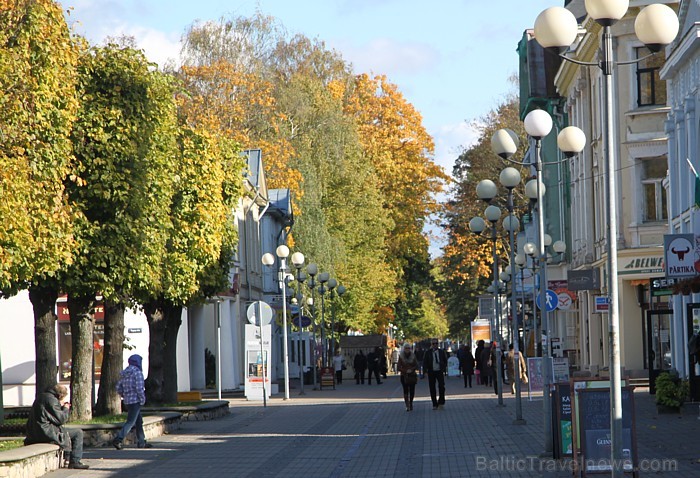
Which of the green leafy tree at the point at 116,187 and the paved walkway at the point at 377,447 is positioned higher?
the green leafy tree at the point at 116,187

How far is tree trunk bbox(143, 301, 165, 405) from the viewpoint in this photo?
106 ft

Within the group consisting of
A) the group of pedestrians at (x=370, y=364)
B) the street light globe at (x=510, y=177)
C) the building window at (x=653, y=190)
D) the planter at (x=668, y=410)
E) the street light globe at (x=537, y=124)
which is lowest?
the group of pedestrians at (x=370, y=364)

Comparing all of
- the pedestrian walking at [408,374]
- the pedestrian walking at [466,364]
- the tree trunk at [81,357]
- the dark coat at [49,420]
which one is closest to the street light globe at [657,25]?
the dark coat at [49,420]

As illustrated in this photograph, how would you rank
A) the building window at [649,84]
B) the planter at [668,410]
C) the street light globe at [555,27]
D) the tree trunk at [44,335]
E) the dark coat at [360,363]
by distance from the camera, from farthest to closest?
the dark coat at [360,363] → the building window at [649,84] → the planter at [668,410] → the tree trunk at [44,335] → the street light globe at [555,27]

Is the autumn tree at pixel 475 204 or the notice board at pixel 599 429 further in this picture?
the autumn tree at pixel 475 204

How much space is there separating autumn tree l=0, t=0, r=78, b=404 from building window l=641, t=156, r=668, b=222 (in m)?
24.5

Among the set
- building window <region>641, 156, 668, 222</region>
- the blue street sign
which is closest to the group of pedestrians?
building window <region>641, 156, 668, 222</region>

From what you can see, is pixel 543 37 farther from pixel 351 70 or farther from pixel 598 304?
pixel 351 70

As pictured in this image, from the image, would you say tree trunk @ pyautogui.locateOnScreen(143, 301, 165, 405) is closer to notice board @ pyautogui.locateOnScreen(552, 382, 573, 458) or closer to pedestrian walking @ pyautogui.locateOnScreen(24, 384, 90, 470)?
pedestrian walking @ pyautogui.locateOnScreen(24, 384, 90, 470)

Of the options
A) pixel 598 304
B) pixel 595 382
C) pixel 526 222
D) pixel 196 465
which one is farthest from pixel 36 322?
pixel 526 222

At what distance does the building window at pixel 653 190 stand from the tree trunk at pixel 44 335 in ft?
75.1

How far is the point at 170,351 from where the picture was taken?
3312 cm

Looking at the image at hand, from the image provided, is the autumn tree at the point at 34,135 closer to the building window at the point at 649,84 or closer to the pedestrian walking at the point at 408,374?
the pedestrian walking at the point at 408,374

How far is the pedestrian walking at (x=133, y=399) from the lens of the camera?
22.1 meters
